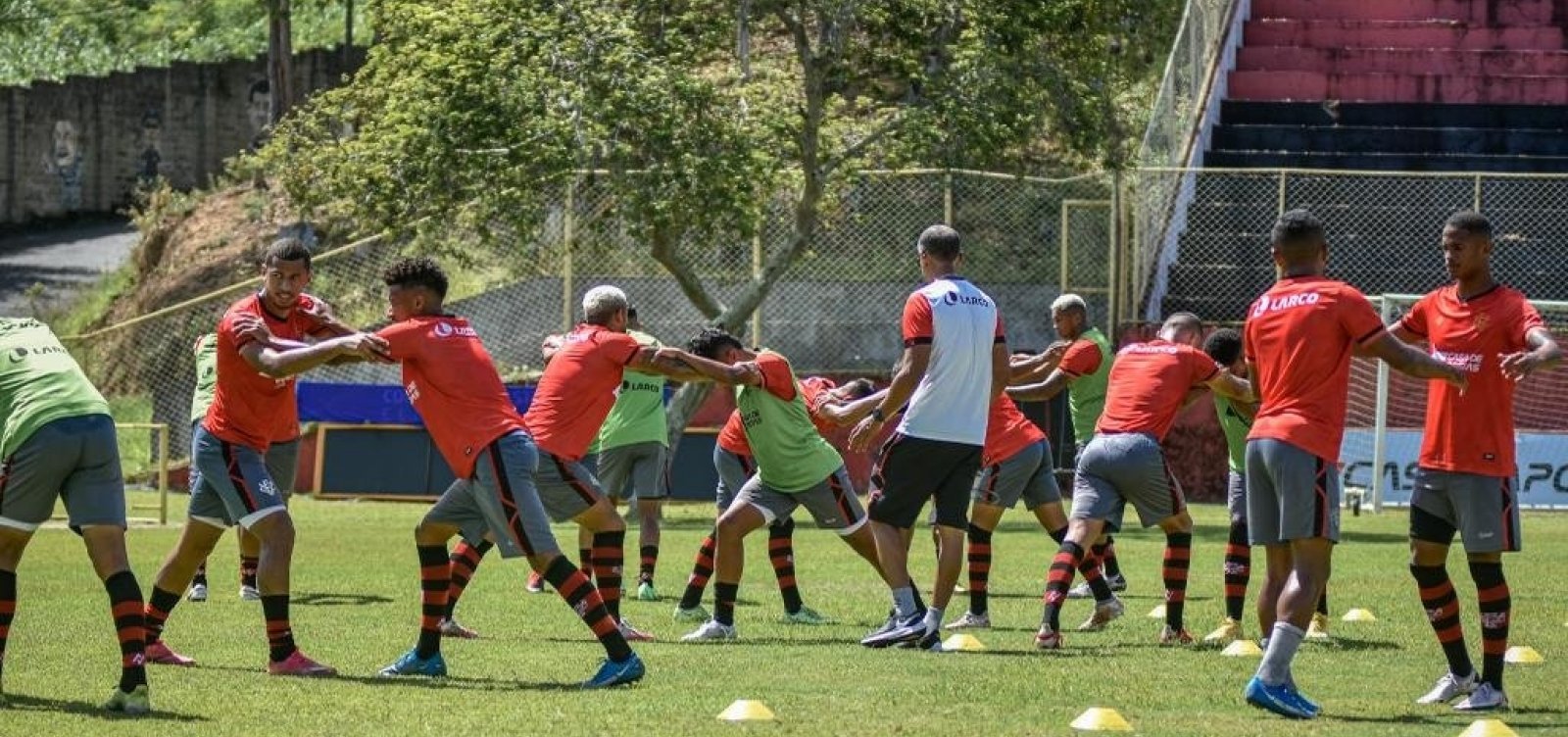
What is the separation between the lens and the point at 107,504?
10961 mm

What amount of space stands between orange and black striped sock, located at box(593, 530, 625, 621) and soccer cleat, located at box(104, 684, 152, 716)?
381 centimetres

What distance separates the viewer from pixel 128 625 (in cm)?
1068

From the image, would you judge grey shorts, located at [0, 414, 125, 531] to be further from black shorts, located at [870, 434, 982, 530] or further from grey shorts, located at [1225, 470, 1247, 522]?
grey shorts, located at [1225, 470, 1247, 522]

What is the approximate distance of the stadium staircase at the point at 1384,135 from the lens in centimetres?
3023

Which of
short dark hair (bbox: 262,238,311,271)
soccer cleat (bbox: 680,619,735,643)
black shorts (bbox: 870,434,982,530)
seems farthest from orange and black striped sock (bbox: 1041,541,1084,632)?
short dark hair (bbox: 262,238,311,271)

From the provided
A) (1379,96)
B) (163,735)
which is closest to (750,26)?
(1379,96)

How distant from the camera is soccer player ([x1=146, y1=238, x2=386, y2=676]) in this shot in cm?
1197

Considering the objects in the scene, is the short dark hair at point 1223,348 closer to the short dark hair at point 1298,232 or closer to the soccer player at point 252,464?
the short dark hair at point 1298,232

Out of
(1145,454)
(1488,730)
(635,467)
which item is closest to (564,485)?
(1145,454)

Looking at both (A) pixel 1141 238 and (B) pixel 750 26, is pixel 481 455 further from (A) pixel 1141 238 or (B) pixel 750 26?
(A) pixel 1141 238

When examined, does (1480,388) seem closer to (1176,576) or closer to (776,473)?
(1176,576)

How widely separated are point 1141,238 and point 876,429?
17.8 m

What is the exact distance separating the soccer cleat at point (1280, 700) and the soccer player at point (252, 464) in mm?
4418

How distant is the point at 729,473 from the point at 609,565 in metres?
2.14
